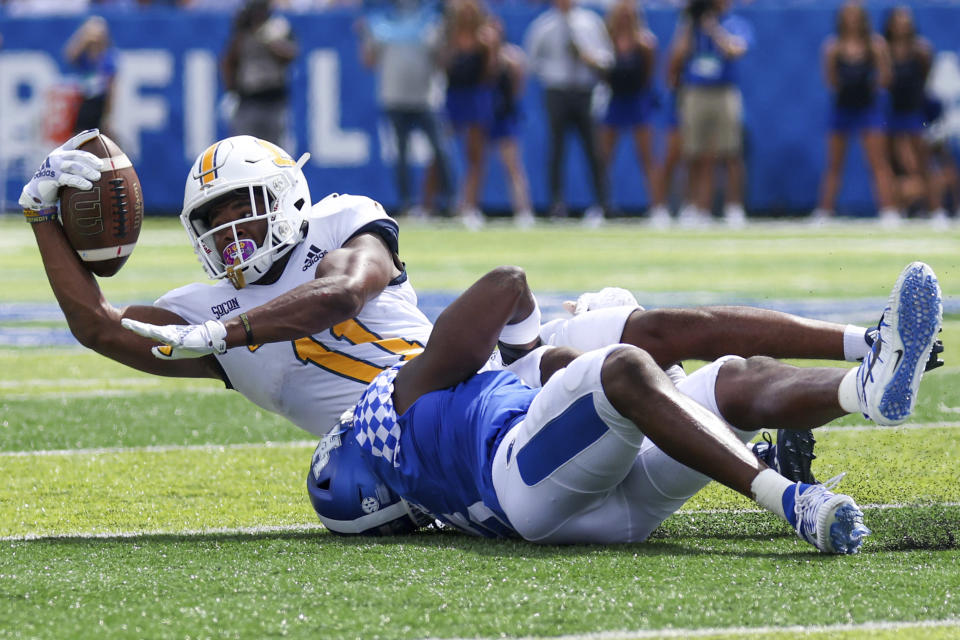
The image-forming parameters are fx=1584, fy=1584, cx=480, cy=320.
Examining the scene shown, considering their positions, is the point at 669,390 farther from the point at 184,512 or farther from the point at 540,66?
the point at 540,66

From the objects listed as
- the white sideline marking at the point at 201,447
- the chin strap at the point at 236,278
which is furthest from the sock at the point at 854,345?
the chin strap at the point at 236,278

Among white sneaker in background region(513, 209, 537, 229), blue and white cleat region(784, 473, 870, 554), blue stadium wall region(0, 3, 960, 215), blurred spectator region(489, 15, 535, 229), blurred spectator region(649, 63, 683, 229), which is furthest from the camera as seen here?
blue stadium wall region(0, 3, 960, 215)

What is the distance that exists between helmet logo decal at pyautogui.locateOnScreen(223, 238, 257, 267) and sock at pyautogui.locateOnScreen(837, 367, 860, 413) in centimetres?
158

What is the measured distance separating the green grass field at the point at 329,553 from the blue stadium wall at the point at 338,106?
28.0 feet

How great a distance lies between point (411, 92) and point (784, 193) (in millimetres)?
3702

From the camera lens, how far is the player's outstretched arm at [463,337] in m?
3.59

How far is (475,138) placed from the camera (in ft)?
46.9

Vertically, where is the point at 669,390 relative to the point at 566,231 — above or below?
above

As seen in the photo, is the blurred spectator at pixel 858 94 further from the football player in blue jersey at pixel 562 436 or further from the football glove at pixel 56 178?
the football glove at pixel 56 178

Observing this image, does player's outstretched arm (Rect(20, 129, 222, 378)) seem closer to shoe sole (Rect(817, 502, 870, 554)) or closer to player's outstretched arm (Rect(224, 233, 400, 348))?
player's outstretched arm (Rect(224, 233, 400, 348))

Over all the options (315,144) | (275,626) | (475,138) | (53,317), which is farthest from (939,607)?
(315,144)

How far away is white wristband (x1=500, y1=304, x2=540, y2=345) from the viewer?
4.04m

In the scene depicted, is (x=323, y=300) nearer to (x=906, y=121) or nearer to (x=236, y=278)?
(x=236, y=278)

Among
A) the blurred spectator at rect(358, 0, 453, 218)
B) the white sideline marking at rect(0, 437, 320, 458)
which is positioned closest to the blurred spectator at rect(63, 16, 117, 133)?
the blurred spectator at rect(358, 0, 453, 218)
